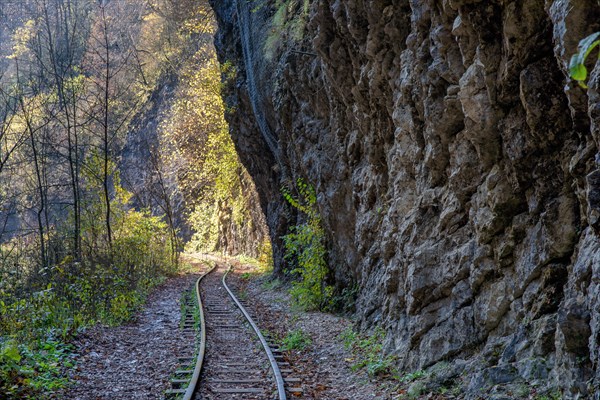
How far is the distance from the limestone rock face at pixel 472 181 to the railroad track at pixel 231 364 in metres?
1.96

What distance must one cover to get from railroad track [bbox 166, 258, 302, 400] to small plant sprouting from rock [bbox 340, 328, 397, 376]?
46.8 inches

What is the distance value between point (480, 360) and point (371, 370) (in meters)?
2.20

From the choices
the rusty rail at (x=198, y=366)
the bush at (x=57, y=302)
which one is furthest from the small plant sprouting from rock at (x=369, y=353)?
the bush at (x=57, y=302)

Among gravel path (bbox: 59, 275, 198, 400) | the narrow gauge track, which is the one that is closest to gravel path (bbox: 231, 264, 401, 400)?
the narrow gauge track

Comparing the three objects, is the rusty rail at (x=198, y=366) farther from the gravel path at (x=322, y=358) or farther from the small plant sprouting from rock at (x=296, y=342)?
the small plant sprouting from rock at (x=296, y=342)

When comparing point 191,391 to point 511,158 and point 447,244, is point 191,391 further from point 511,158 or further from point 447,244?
point 511,158

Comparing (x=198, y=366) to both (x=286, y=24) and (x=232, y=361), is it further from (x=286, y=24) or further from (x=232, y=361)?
(x=286, y=24)

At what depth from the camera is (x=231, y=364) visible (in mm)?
9188

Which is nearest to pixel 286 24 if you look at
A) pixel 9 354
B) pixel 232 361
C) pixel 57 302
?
pixel 57 302

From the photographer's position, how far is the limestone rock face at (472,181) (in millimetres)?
5160

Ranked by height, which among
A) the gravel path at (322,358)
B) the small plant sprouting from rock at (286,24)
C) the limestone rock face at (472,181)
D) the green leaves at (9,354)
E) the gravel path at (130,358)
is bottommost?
the gravel path at (322,358)

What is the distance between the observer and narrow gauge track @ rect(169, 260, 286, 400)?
7543mm

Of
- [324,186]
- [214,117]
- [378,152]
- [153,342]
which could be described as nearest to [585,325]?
[378,152]

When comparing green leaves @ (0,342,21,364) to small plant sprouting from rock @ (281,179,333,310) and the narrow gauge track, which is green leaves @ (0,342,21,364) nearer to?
the narrow gauge track
